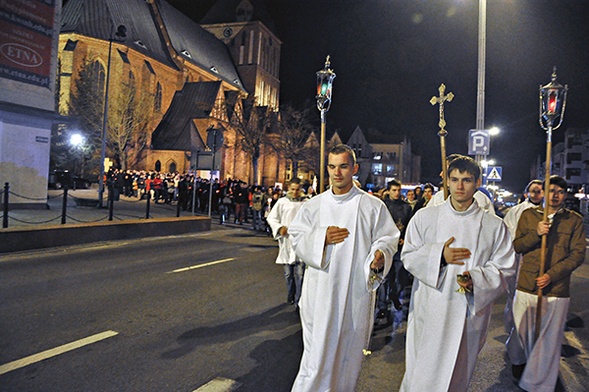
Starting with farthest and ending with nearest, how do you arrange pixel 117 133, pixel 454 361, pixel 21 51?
pixel 117 133, pixel 21 51, pixel 454 361

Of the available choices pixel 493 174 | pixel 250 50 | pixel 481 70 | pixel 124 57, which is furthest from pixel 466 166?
pixel 250 50

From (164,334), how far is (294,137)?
43.8 m

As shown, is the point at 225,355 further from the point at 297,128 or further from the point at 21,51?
the point at 297,128

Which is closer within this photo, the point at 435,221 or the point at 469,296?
the point at 469,296

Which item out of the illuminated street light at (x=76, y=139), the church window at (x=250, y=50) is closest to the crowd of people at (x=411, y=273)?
the illuminated street light at (x=76, y=139)

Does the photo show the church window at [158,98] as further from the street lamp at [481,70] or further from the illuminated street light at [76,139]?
the street lamp at [481,70]

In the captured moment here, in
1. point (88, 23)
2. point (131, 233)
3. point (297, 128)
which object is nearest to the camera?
point (131, 233)

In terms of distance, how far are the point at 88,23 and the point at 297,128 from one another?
23.2 meters

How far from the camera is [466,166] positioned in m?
Answer: 3.28

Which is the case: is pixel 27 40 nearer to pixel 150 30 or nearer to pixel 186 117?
pixel 186 117

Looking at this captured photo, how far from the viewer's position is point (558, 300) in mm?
4211

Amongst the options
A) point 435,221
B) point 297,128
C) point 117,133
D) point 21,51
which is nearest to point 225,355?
point 435,221

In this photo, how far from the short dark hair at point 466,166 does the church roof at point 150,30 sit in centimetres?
3544

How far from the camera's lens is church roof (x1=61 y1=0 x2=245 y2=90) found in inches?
1761
